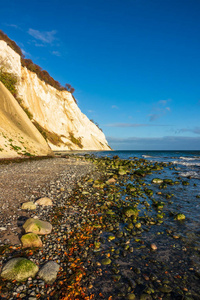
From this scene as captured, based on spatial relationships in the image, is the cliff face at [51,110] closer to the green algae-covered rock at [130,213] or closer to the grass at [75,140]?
the grass at [75,140]

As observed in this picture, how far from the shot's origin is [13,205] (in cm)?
791

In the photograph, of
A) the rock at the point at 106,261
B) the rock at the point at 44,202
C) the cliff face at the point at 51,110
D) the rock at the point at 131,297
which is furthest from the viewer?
the cliff face at the point at 51,110

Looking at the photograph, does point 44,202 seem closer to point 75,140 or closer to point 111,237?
point 111,237

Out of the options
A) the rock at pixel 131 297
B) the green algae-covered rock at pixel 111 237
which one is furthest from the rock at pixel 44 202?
the rock at pixel 131 297

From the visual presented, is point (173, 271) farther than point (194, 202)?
No

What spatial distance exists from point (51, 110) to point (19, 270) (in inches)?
2855

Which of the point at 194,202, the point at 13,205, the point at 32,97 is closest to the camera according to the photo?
the point at 13,205

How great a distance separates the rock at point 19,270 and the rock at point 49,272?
0.59ft

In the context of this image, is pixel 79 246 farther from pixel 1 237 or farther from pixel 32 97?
pixel 32 97

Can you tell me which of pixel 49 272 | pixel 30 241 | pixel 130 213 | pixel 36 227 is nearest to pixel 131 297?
pixel 49 272

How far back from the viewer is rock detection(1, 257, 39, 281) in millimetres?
3854

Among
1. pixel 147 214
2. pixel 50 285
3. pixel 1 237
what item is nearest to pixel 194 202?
pixel 147 214

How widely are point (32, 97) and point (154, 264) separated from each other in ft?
213

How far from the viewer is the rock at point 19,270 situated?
3854mm
